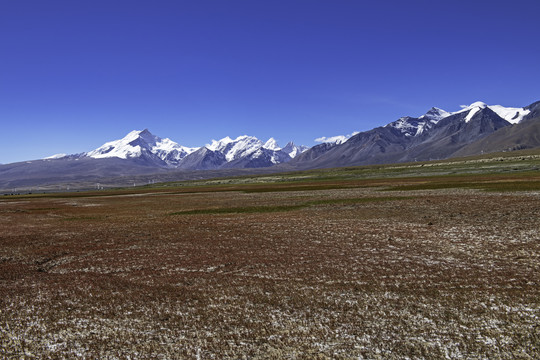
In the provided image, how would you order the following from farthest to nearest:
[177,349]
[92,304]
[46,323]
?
[92,304] < [46,323] < [177,349]

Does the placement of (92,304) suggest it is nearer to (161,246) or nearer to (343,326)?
(343,326)

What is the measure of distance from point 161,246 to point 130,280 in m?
9.43

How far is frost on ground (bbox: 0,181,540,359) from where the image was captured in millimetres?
12266

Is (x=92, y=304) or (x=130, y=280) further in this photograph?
(x=130, y=280)

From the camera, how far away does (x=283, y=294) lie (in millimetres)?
16859

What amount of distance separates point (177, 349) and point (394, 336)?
703 cm

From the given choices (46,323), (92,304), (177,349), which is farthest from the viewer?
(92,304)

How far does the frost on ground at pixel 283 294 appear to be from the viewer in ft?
40.2

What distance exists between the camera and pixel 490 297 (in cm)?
1534

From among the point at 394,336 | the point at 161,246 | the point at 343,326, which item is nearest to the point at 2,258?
the point at 161,246

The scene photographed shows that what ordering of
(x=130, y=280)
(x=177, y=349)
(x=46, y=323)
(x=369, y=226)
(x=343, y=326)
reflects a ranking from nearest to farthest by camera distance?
(x=177, y=349) < (x=343, y=326) < (x=46, y=323) < (x=130, y=280) < (x=369, y=226)

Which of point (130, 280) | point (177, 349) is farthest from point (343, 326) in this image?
point (130, 280)

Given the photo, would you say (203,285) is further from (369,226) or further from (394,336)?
(369,226)

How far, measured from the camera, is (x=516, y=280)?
17359mm
